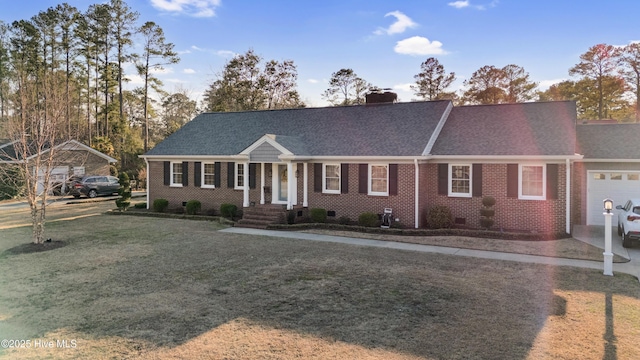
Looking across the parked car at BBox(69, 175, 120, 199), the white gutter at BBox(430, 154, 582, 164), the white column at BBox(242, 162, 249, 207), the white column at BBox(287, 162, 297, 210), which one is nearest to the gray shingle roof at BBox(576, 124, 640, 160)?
the white gutter at BBox(430, 154, 582, 164)

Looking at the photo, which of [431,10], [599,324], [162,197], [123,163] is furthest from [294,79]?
[599,324]

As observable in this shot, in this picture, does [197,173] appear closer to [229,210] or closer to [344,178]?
[229,210]

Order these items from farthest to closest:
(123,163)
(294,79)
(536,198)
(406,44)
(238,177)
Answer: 1. (294,79)
2. (123,163)
3. (406,44)
4. (238,177)
5. (536,198)

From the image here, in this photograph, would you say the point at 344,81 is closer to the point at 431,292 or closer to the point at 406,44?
the point at 406,44

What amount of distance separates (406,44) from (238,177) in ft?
41.1

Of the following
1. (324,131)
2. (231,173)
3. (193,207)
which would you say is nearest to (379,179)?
(324,131)

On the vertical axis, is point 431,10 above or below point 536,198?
above

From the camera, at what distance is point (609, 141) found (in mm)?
17375

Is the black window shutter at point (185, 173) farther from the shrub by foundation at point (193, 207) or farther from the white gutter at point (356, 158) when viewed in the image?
the white gutter at point (356, 158)

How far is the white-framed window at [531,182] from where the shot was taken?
14645mm

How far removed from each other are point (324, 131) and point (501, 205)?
8755 millimetres

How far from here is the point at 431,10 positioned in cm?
1473

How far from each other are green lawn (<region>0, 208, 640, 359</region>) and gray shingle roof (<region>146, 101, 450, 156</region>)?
6613 millimetres

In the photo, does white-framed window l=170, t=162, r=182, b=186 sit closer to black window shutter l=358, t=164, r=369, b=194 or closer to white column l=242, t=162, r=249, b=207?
white column l=242, t=162, r=249, b=207
